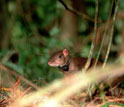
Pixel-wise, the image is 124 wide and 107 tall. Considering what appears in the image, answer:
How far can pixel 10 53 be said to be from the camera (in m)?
6.99

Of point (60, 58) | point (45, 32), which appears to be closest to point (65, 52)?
point (60, 58)

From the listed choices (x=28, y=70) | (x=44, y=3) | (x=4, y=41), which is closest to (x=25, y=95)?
(x=28, y=70)

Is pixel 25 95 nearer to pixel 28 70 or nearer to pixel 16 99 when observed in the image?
pixel 16 99

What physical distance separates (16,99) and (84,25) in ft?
22.5

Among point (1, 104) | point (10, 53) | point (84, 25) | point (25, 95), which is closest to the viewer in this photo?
point (1, 104)

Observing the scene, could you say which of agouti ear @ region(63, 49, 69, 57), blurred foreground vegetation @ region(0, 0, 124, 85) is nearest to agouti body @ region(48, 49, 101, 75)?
agouti ear @ region(63, 49, 69, 57)

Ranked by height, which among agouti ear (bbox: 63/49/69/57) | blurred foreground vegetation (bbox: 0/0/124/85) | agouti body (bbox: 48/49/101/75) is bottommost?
agouti body (bbox: 48/49/101/75)

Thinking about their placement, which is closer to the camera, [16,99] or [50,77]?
[16,99]

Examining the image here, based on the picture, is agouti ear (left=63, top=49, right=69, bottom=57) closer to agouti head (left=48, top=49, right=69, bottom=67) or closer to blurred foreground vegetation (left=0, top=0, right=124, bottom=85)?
agouti head (left=48, top=49, right=69, bottom=67)

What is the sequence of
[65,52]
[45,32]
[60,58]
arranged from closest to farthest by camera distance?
[65,52] < [60,58] < [45,32]

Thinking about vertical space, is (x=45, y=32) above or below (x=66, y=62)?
above

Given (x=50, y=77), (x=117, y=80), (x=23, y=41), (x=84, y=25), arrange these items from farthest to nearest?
1. (x=84, y=25)
2. (x=23, y=41)
3. (x=50, y=77)
4. (x=117, y=80)

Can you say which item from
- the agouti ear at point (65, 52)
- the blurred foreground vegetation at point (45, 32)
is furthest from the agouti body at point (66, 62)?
the blurred foreground vegetation at point (45, 32)

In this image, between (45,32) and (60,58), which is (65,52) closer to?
(60,58)
